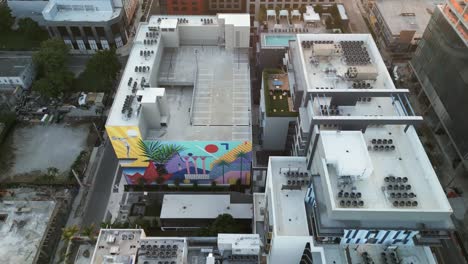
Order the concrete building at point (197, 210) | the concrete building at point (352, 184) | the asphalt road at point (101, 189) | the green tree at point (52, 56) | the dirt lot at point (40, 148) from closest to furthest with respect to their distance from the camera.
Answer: the concrete building at point (352, 184), the concrete building at point (197, 210), the asphalt road at point (101, 189), the dirt lot at point (40, 148), the green tree at point (52, 56)

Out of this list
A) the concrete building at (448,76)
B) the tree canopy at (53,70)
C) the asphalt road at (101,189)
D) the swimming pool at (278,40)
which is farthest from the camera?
the tree canopy at (53,70)

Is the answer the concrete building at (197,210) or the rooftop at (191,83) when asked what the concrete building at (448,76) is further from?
the concrete building at (197,210)

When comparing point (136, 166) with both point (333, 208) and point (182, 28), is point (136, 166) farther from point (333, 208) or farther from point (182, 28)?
point (333, 208)

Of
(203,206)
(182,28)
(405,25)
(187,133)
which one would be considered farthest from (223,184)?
(405,25)

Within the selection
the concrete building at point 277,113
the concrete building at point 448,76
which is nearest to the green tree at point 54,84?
the concrete building at point 277,113

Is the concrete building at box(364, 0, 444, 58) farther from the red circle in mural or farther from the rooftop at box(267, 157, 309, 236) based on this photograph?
the red circle in mural

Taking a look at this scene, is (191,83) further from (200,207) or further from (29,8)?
(29,8)

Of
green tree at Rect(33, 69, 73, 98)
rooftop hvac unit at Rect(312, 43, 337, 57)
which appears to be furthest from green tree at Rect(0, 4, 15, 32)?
rooftop hvac unit at Rect(312, 43, 337, 57)
